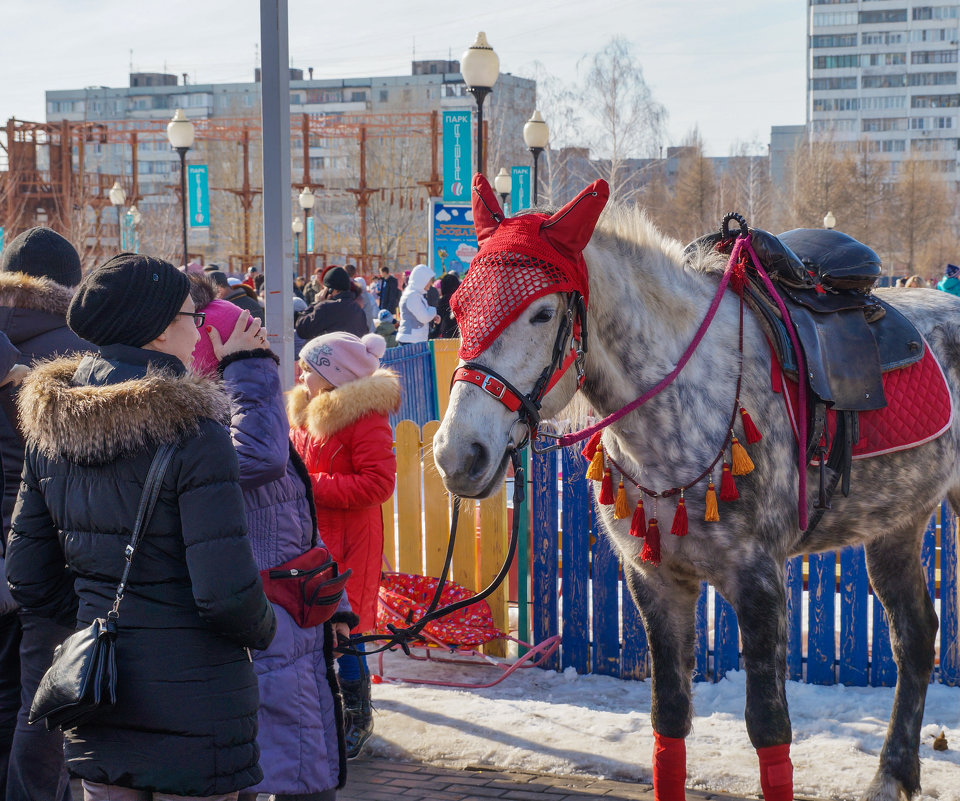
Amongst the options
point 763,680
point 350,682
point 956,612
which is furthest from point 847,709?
point 350,682

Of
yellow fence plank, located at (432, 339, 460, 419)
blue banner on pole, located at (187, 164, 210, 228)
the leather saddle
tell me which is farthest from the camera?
blue banner on pole, located at (187, 164, 210, 228)

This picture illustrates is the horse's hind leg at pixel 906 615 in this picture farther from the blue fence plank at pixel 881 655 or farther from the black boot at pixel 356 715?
the black boot at pixel 356 715

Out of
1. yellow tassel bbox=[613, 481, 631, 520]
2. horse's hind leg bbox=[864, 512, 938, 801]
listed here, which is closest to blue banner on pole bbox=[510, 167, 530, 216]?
horse's hind leg bbox=[864, 512, 938, 801]

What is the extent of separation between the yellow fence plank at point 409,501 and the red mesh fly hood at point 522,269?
3153 millimetres

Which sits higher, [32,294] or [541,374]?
[32,294]

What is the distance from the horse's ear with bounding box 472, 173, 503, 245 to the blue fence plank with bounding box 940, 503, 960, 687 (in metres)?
3.31

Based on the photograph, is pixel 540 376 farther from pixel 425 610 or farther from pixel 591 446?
pixel 425 610

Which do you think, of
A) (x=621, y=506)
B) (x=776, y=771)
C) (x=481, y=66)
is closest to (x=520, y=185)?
(x=481, y=66)

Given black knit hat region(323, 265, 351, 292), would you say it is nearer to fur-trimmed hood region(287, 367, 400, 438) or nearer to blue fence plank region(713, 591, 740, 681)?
fur-trimmed hood region(287, 367, 400, 438)

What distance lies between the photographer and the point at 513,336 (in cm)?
308

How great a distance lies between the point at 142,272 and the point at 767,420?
211 cm

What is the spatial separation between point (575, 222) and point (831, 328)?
1327 mm

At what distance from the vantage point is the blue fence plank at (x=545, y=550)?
233 inches

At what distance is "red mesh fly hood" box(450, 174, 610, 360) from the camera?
121 inches
